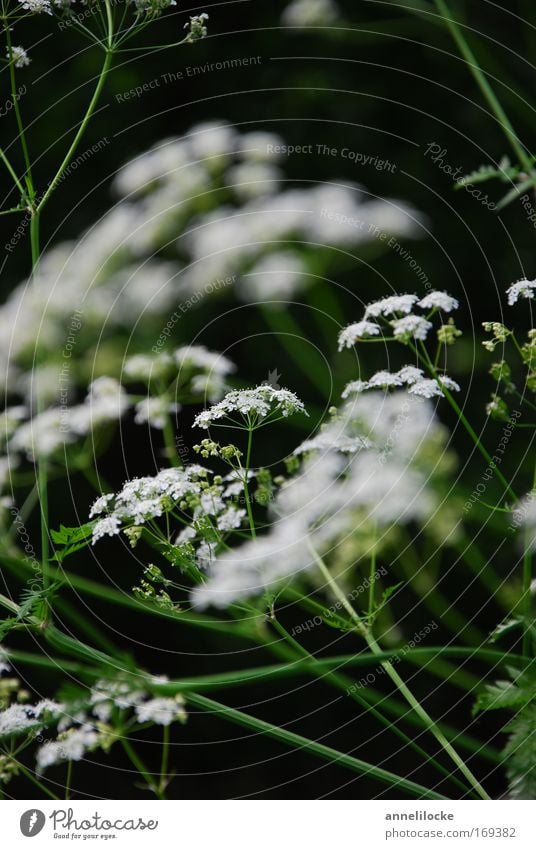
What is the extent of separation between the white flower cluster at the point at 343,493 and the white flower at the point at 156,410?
249 mm

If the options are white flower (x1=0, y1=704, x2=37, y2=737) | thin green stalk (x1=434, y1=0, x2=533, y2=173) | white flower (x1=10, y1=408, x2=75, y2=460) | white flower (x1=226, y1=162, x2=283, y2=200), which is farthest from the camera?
white flower (x1=226, y1=162, x2=283, y2=200)

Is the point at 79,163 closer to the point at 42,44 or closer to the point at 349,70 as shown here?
A: the point at 42,44

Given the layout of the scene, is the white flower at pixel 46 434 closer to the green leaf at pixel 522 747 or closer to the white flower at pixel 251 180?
the white flower at pixel 251 180

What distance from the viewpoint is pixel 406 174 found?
7.07 ft

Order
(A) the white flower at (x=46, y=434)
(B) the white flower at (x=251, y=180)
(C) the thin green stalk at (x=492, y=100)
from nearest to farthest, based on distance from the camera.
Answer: (C) the thin green stalk at (x=492, y=100) → (A) the white flower at (x=46, y=434) → (B) the white flower at (x=251, y=180)

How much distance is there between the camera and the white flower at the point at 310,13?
2.04 m

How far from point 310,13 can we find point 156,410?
1235 mm

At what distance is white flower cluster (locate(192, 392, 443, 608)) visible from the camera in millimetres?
1258

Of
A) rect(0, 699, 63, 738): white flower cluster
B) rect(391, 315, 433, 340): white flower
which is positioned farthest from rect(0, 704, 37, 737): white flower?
rect(391, 315, 433, 340): white flower

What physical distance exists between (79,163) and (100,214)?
0.57 feet

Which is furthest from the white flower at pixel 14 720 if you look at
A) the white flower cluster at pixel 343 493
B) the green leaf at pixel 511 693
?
the green leaf at pixel 511 693

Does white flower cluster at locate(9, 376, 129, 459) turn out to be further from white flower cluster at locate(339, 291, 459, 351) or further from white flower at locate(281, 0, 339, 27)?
white flower at locate(281, 0, 339, 27)

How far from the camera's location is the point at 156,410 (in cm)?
142

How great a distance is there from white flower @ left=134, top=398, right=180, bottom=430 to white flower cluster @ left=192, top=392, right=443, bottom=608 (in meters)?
0.25
